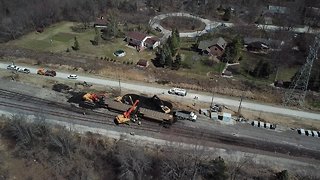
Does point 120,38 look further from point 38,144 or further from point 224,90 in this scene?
point 38,144

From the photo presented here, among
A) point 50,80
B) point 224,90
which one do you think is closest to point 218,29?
point 224,90

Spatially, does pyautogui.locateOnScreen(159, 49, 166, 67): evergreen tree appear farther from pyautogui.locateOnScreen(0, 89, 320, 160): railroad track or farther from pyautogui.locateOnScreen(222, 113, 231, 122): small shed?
pyautogui.locateOnScreen(222, 113, 231, 122): small shed

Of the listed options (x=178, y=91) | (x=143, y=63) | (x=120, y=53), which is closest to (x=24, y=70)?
(x=120, y=53)

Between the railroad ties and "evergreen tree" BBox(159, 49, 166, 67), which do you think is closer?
the railroad ties

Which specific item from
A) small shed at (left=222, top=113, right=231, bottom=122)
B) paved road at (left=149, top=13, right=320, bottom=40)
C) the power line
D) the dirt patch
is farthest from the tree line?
the power line

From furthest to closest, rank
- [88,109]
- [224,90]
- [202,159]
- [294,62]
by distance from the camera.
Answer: [294,62] < [224,90] < [88,109] < [202,159]

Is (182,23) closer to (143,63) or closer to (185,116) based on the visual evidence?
(143,63)
